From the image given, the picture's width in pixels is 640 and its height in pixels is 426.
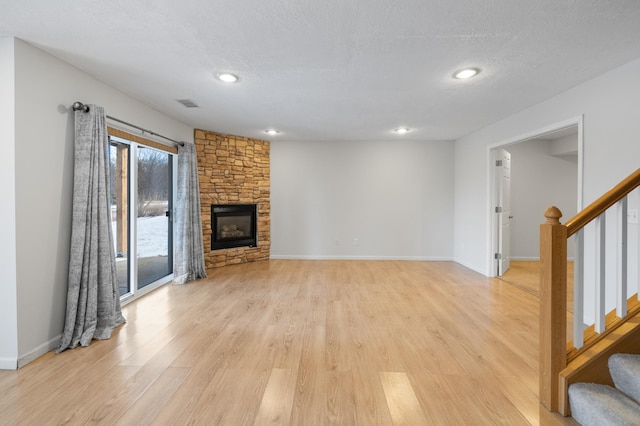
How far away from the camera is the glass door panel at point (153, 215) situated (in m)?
3.79

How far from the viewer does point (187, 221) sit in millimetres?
4277

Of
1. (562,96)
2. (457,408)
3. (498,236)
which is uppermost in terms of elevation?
(562,96)

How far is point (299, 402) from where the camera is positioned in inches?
67.9

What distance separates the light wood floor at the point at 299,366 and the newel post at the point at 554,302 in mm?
222

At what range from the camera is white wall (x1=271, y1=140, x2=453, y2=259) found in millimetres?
5801

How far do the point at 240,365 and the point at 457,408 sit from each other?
57.3 inches

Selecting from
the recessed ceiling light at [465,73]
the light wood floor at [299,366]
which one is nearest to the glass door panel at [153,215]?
the light wood floor at [299,366]

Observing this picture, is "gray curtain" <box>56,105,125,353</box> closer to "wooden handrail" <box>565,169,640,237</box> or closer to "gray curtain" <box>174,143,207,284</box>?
"gray curtain" <box>174,143,207,284</box>

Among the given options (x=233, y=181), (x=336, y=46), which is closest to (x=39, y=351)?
(x=336, y=46)

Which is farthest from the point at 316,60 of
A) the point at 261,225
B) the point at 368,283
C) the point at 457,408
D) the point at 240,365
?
the point at 261,225

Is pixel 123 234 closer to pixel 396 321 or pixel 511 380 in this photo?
pixel 396 321

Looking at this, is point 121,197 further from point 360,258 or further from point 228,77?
point 360,258

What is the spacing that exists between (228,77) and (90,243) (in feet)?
6.39

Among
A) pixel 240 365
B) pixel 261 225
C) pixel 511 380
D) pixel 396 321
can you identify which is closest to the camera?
pixel 511 380
